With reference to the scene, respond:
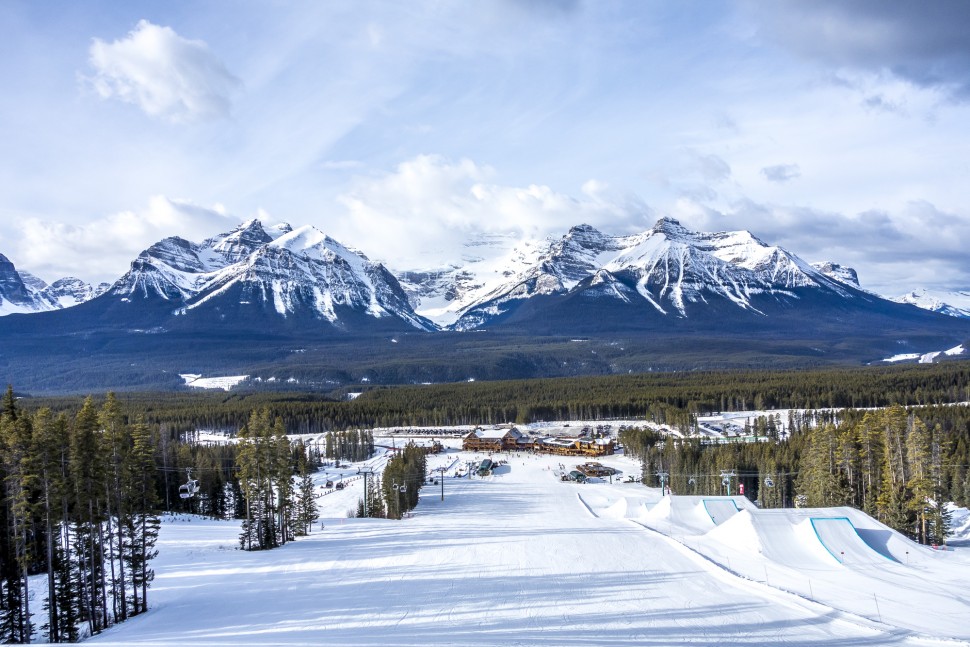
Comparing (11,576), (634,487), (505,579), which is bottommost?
(634,487)

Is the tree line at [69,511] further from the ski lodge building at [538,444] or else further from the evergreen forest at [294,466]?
the ski lodge building at [538,444]

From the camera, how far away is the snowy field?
24812mm

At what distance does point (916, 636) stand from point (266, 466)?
33.1 m

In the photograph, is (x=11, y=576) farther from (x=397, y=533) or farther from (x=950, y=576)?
(x=950, y=576)

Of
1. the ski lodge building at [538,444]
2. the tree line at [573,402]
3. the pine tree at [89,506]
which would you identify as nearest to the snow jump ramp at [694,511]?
the pine tree at [89,506]

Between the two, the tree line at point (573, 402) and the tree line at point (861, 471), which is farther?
the tree line at point (573, 402)

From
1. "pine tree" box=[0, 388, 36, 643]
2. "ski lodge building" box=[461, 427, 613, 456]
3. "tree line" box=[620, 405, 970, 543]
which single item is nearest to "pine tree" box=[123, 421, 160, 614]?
"pine tree" box=[0, 388, 36, 643]

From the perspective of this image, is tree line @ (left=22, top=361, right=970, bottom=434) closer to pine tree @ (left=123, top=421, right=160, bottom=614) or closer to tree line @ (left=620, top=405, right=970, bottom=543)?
tree line @ (left=620, top=405, right=970, bottom=543)

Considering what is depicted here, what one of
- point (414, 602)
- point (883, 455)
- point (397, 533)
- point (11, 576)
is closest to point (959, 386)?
point (883, 455)

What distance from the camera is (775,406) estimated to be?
142125mm

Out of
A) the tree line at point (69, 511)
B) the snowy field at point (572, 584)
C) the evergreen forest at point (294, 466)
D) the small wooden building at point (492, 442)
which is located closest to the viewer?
the snowy field at point (572, 584)

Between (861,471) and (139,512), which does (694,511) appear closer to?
(861,471)

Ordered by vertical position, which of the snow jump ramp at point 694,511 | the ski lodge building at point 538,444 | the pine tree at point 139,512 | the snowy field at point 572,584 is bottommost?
the ski lodge building at point 538,444

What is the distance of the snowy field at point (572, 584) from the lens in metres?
→ 24.8
